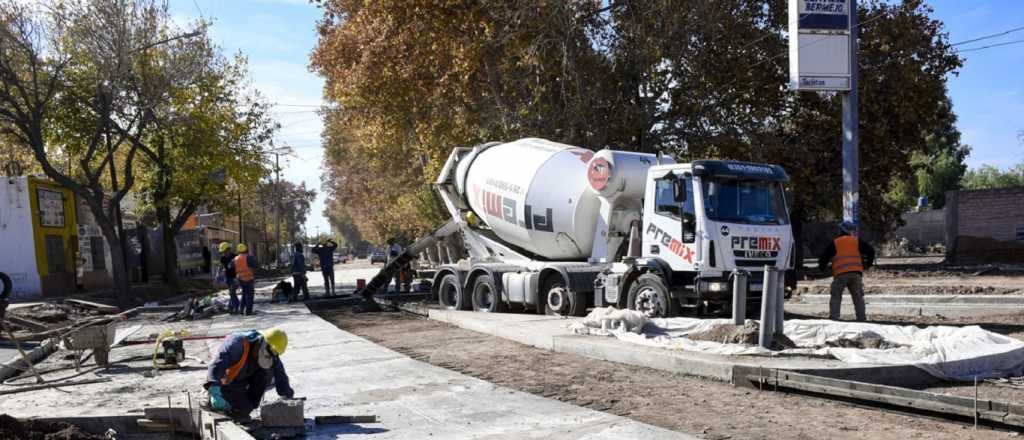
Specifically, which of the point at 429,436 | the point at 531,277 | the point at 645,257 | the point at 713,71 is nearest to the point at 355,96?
the point at 713,71

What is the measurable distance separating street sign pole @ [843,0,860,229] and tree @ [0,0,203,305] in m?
17.6

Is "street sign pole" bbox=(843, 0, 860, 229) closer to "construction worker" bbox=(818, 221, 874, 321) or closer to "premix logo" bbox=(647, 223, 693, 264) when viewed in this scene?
"construction worker" bbox=(818, 221, 874, 321)

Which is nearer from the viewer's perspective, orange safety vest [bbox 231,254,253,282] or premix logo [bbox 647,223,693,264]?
premix logo [bbox 647,223,693,264]

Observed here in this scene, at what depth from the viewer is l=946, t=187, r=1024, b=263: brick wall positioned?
86.9ft

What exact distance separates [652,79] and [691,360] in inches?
642

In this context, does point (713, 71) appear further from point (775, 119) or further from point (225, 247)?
point (225, 247)

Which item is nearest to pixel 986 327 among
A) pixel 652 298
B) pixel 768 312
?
pixel 652 298

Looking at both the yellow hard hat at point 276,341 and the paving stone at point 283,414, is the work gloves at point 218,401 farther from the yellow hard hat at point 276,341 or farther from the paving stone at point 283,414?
the yellow hard hat at point 276,341

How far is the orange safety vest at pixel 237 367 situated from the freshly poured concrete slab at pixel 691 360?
4777 mm

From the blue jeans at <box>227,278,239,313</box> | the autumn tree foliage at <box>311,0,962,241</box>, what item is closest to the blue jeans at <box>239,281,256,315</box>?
the blue jeans at <box>227,278,239,313</box>

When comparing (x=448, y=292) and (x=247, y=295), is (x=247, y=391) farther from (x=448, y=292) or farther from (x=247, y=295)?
(x=247, y=295)

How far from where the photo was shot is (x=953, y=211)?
27.0 meters

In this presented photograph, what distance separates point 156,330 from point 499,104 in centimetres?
1160

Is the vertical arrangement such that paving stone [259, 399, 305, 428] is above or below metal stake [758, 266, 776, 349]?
below
